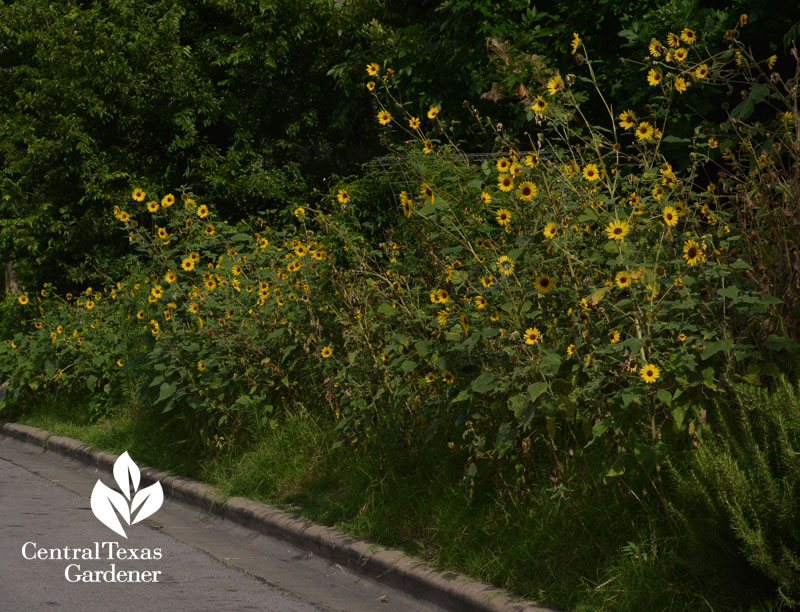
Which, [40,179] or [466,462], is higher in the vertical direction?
[40,179]

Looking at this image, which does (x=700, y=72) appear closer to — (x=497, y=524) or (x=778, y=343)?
(x=778, y=343)

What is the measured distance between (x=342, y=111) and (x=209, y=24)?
3.92 meters

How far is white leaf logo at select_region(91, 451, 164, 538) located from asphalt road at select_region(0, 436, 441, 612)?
10 centimetres

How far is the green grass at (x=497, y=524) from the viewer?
16.8 feet

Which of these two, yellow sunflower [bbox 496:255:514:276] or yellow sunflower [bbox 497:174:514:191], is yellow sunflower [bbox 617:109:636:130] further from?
yellow sunflower [bbox 496:255:514:276]

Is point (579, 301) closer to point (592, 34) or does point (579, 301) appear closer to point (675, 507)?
point (675, 507)

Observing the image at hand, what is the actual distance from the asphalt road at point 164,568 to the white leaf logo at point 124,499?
100mm

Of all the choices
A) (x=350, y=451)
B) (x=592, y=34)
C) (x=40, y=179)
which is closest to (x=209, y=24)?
(x=40, y=179)

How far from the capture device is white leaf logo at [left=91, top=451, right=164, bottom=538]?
860 cm

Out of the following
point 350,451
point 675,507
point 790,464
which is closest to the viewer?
point 790,464

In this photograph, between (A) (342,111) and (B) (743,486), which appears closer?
(B) (743,486)

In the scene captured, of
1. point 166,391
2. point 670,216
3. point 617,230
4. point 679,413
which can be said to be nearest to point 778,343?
point 679,413

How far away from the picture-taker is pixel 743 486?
4727 mm

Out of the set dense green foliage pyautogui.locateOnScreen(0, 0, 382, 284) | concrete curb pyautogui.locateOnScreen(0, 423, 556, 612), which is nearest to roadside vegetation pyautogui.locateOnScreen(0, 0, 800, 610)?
concrete curb pyautogui.locateOnScreen(0, 423, 556, 612)
